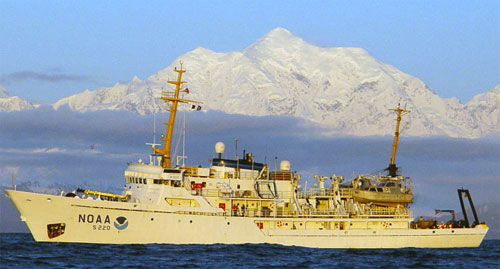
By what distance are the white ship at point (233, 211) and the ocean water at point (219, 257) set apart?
133 centimetres

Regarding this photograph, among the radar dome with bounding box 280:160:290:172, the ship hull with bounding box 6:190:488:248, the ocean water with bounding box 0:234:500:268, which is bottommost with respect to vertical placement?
the ocean water with bounding box 0:234:500:268

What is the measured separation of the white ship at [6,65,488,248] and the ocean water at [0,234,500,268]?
4.37 ft

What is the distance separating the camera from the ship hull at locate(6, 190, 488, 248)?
58.7 metres

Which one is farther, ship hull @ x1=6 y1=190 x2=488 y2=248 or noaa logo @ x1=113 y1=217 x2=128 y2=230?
noaa logo @ x1=113 y1=217 x2=128 y2=230

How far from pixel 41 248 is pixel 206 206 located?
1194cm

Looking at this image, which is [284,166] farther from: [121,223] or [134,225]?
[121,223]

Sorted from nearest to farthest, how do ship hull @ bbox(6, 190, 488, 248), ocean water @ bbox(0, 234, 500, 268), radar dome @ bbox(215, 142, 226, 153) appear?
ocean water @ bbox(0, 234, 500, 268)
ship hull @ bbox(6, 190, 488, 248)
radar dome @ bbox(215, 142, 226, 153)

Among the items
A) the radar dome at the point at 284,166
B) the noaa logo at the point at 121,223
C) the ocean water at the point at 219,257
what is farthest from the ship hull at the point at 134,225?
the radar dome at the point at 284,166

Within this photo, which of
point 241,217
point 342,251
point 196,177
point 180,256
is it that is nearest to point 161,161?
point 196,177

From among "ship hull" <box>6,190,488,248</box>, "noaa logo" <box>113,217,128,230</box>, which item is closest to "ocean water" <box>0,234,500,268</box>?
"ship hull" <box>6,190,488,248</box>

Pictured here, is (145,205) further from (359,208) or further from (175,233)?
(359,208)

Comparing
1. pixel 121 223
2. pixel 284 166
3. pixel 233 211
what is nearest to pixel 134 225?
pixel 121 223

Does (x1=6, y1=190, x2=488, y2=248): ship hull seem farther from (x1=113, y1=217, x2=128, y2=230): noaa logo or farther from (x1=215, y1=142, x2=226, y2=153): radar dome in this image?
(x1=215, y1=142, x2=226, y2=153): radar dome

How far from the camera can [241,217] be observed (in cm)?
6206
